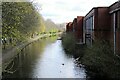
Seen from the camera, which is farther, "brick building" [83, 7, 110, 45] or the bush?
"brick building" [83, 7, 110, 45]

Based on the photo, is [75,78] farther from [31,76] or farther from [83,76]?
[31,76]

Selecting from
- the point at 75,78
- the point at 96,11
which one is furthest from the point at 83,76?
the point at 96,11

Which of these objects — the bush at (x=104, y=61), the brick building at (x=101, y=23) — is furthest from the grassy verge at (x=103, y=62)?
the brick building at (x=101, y=23)

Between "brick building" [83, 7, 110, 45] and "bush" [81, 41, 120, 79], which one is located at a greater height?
"brick building" [83, 7, 110, 45]

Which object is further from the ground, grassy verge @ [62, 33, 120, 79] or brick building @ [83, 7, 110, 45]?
brick building @ [83, 7, 110, 45]

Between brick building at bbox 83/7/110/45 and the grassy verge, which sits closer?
the grassy verge

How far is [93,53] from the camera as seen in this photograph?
20.6m

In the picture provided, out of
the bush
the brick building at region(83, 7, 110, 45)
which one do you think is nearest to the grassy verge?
the bush

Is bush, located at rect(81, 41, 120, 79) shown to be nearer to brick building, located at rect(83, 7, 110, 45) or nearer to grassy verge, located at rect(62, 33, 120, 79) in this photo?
grassy verge, located at rect(62, 33, 120, 79)

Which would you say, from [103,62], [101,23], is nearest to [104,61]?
[103,62]

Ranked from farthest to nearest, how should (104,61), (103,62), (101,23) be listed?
(101,23), (103,62), (104,61)

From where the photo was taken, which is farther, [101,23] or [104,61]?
[101,23]

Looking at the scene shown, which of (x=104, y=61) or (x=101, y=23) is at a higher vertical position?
(x=101, y=23)

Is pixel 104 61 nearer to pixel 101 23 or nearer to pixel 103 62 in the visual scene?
pixel 103 62
